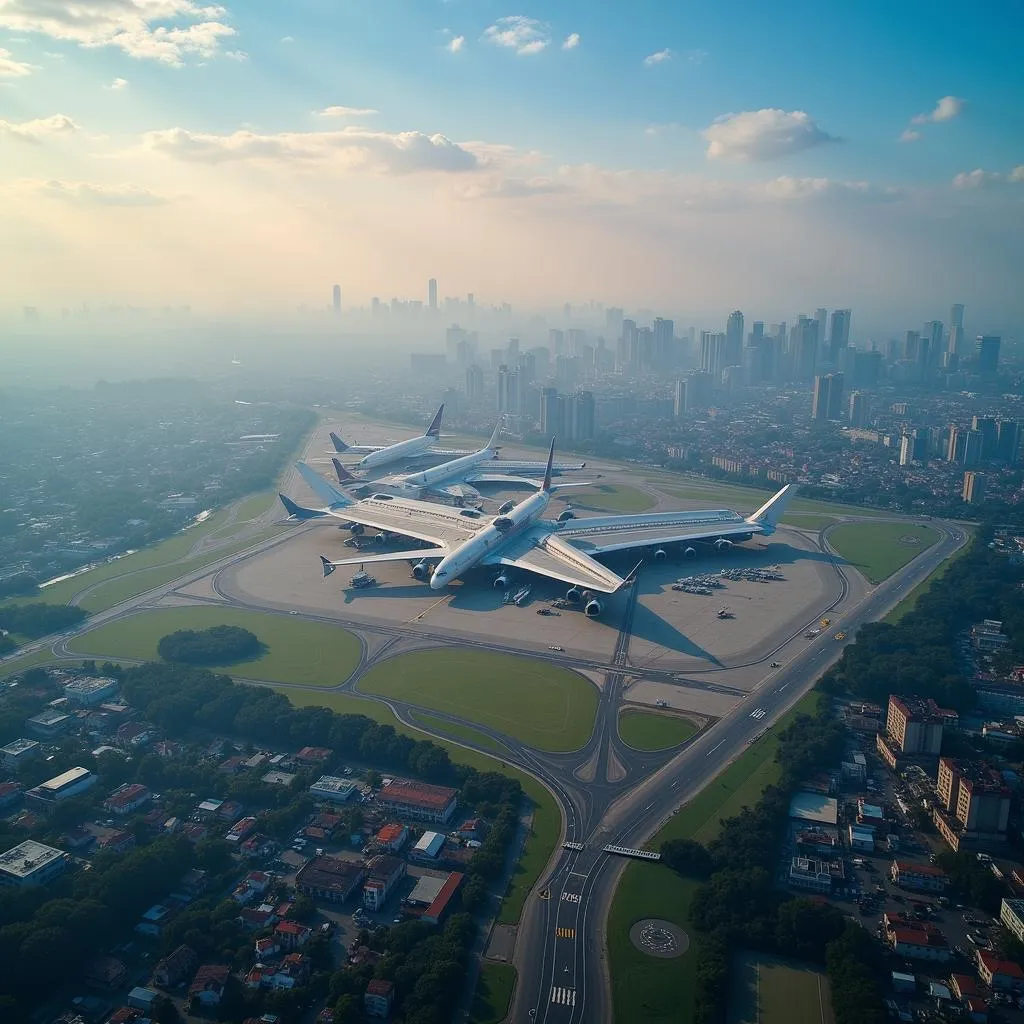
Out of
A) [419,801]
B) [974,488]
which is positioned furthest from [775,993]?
[974,488]

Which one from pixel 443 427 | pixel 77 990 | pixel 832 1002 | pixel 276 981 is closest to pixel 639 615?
pixel 832 1002

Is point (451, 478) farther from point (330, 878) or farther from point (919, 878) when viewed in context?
point (919, 878)

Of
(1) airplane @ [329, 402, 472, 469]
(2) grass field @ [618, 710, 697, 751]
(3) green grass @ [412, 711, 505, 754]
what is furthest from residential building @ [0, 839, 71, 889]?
(1) airplane @ [329, 402, 472, 469]

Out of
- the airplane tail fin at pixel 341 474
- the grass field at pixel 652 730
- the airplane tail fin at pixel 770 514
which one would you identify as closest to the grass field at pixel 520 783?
the grass field at pixel 652 730

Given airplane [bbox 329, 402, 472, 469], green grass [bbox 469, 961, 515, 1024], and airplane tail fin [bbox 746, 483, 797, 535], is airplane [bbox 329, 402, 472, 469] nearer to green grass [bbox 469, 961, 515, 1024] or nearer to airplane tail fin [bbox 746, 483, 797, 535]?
airplane tail fin [bbox 746, 483, 797, 535]

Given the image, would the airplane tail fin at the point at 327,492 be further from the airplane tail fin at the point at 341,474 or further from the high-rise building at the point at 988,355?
the high-rise building at the point at 988,355

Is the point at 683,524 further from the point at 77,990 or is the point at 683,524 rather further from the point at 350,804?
the point at 77,990
